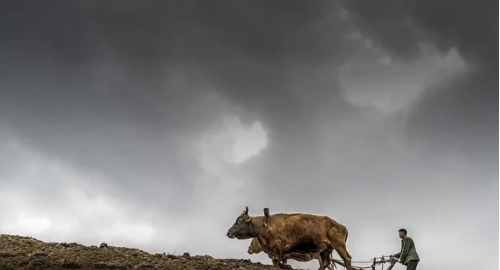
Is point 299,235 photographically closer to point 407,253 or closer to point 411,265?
point 407,253

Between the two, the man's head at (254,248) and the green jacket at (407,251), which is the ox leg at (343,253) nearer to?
the green jacket at (407,251)

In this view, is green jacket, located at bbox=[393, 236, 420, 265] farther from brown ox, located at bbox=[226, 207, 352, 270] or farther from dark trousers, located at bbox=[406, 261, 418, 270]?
brown ox, located at bbox=[226, 207, 352, 270]

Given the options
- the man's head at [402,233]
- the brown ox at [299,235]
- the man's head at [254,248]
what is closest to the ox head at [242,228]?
the brown ox at [299,235]

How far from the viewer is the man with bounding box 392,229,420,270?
69.9 ft

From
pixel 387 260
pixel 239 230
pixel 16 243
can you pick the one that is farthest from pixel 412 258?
pixel 16 243

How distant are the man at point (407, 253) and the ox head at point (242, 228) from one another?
596 cm

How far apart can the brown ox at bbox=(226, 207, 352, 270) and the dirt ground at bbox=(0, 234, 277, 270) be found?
2.22 m

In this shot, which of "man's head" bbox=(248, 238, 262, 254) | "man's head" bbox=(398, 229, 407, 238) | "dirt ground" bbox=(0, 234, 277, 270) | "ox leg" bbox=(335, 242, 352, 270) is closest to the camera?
"dirt ground" bbox=(0, 234, 277, 270)

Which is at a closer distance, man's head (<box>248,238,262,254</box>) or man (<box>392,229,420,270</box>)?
man (<box>392,229,420,270</box>)

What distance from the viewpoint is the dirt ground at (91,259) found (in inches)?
733

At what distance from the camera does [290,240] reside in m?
22.8

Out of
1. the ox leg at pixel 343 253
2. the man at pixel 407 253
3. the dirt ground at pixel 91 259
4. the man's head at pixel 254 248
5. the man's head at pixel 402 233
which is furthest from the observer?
the man's head at pixel 254 248

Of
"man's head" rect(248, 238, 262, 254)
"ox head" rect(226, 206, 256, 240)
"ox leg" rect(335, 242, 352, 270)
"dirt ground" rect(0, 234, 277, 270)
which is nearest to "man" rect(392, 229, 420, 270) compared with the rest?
"ox leg" rect(335, 242, 352, 270)

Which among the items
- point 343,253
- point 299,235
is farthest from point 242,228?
point 343,253
